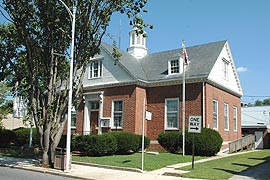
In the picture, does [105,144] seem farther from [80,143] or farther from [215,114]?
[215,114]

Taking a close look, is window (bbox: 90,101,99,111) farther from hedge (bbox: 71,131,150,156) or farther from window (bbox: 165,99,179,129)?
hedge (bbox: 71,131,150,156)

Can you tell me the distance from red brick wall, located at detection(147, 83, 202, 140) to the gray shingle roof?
81cm

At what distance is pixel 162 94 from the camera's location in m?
25.0

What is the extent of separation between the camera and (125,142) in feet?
68.9

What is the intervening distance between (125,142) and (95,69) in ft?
31.5

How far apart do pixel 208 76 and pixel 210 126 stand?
11.8 ft

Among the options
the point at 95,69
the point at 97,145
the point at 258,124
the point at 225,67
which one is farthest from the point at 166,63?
the point at 258,124

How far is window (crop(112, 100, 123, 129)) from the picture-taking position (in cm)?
2570

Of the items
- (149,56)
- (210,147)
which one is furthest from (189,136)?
(149,56)

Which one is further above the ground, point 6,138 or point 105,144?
point 105,144

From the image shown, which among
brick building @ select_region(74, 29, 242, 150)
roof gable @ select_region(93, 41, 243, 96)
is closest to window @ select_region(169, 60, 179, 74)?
brick building @ select_region(74, 29, 242, 150)

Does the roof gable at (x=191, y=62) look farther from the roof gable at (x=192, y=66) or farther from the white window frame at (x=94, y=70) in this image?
the white window frame at (x=94, y=70)

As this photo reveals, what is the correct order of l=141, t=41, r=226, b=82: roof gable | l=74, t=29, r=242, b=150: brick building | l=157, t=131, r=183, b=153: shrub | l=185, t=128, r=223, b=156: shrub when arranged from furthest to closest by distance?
l=141, t=41, r=226, b=82: roof gable < l=74, t=29, r=242, b=150: brick building < l=157, t=131, r=183, b=153: shrub < l=185, t=128, r=223, b=156: shrub

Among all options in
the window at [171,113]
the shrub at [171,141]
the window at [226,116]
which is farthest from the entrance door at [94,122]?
the window at [226,116]
